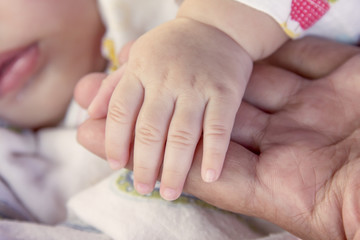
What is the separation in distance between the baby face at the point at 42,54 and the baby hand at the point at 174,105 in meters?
0.32

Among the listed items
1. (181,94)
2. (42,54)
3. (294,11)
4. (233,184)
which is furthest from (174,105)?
(42,54)

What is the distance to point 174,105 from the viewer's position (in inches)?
22.8

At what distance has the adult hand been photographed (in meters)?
0.53

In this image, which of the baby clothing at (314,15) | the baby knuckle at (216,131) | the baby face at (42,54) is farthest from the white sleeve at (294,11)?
Answer: the baby face at (42,54)

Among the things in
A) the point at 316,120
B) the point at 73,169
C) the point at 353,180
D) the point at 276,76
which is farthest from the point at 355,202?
the point at 73,169

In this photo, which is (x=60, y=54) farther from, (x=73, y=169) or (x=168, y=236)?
(x=168, y=236)

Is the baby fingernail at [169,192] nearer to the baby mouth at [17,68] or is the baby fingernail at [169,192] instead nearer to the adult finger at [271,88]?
the adult finger at [271,88]

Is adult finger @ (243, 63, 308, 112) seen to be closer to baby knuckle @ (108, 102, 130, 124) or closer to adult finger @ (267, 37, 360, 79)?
adult finger @ (267, 37, 360, 79)

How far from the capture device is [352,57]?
70 cm

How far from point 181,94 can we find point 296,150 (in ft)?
0.57

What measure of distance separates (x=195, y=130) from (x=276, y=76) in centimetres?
24

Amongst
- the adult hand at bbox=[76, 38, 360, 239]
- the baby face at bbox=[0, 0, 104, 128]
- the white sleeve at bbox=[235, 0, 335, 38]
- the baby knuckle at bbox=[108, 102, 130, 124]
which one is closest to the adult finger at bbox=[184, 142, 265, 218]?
the adult hand at bbox=[76, 38, 360, 239]

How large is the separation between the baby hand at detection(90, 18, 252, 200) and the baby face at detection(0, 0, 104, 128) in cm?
32

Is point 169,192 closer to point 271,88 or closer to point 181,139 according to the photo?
point 181,139
